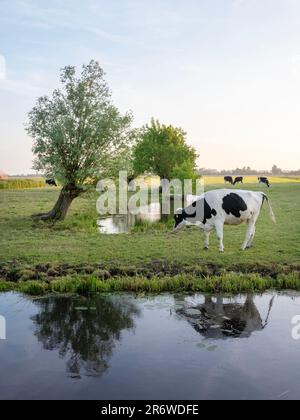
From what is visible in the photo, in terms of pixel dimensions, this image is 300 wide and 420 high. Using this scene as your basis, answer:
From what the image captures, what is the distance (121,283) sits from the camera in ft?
38.1

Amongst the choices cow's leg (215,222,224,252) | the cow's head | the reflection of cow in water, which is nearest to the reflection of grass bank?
the reflection of cow in water

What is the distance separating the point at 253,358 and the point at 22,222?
18.9 metres

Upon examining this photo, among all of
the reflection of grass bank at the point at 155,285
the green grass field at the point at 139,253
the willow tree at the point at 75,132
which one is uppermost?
the willow tree at the point at 75,132

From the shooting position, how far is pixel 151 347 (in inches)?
314

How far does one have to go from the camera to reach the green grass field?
42.7 ft

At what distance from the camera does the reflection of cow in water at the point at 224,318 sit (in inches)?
343

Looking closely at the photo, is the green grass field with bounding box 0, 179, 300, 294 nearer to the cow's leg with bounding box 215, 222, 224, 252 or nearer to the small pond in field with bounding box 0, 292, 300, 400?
the cow's leg with bounding box 215, 222, 224, 252

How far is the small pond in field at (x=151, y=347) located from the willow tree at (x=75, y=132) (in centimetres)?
1410

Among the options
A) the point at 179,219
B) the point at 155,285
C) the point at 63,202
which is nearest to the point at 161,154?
the point at 63,202

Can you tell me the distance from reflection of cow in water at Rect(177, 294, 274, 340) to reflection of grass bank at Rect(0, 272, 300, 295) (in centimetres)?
80

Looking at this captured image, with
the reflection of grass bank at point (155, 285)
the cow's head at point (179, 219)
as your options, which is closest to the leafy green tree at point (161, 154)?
the cow's head at point (179, 219)

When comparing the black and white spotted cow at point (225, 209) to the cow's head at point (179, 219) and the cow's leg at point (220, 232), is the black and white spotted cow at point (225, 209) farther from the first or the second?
the cow's head at point (179, 219)
